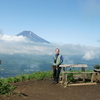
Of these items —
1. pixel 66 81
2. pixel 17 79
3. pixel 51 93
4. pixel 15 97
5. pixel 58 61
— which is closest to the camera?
pixel 15 97

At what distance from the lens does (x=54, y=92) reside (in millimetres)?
11094

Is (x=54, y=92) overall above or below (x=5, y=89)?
below

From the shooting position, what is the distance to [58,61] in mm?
13406

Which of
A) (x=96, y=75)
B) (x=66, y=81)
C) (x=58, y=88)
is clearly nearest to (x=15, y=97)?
(x=58, y=88)

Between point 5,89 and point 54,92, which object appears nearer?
point 5,89

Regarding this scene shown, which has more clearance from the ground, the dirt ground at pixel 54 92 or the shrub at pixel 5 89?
the shrub at pixel 5 89

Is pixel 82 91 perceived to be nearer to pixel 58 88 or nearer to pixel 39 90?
pixel 58 88

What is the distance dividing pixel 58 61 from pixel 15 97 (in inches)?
211

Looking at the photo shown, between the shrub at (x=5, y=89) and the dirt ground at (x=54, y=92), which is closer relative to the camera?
the shrub at (x=5, y=89)

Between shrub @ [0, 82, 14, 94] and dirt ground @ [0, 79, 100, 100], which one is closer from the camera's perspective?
shrub @ [0, 82, 14, 94]

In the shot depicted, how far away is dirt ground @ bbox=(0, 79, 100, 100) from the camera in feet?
31.0

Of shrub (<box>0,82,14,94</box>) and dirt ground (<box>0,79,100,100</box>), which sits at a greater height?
shrub (<box>0,82,14,94</box>)

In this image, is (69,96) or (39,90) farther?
(39,90)

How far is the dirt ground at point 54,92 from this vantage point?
944 cm
